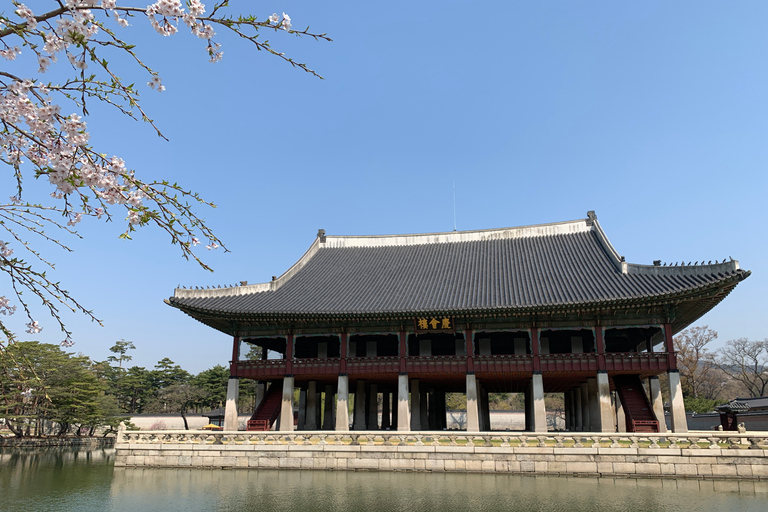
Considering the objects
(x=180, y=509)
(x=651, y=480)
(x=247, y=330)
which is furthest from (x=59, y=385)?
(x=651, y=480)

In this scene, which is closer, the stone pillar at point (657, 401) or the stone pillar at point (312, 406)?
the stone pillar at point (657, 401)

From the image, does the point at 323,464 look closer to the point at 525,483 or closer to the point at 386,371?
the point at 386,371

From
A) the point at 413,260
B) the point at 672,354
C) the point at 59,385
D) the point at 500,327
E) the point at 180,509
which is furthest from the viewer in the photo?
the point at 59,385

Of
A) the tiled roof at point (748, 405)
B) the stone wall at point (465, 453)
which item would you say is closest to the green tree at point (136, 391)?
the stone wall at point (465, 453)

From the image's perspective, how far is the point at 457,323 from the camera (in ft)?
99.7

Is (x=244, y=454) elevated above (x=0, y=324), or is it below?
below

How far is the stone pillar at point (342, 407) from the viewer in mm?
30116

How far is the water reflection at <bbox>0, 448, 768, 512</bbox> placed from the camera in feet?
52.9

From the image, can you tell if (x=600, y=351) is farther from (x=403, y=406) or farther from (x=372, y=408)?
(x=372, y=408)

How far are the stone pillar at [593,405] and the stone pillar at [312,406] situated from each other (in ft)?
59.9

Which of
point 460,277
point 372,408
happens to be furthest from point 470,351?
point 372,408

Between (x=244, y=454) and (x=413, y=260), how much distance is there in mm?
20042

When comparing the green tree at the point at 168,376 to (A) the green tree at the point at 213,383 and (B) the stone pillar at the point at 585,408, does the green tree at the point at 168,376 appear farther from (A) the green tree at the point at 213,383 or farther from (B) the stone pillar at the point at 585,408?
(B) the stone pillar at the point at 585,408

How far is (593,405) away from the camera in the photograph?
105 feet
